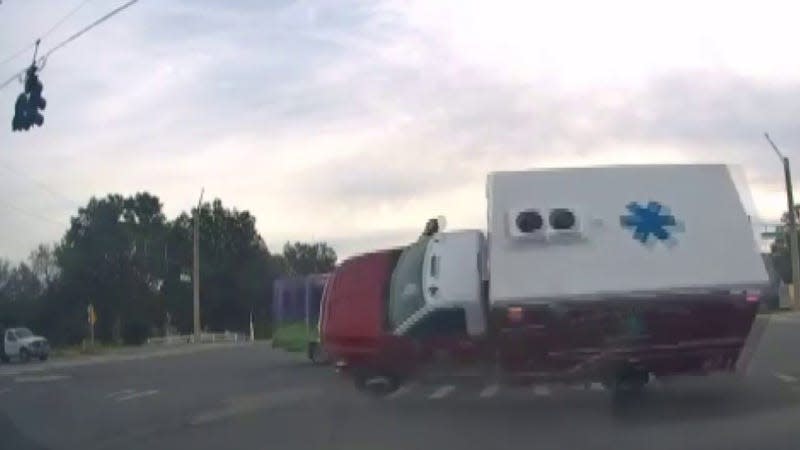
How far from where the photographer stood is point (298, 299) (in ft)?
111

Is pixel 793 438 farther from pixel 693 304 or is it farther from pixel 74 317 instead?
pixel 74 317

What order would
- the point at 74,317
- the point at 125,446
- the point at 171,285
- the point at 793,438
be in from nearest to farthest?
the point at 793,438 → the point at 125,446 → the point at 74,317 → the point at 171,285

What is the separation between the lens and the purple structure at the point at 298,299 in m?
32.8

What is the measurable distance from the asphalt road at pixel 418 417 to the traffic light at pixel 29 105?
442 cm

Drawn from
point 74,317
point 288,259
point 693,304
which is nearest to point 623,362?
point 693,304

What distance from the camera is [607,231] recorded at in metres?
14.8

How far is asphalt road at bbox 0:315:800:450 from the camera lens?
12.2 m

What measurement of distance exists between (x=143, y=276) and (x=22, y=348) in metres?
50.3

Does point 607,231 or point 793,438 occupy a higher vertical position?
point 607,231

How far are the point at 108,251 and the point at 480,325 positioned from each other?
93.3 metres

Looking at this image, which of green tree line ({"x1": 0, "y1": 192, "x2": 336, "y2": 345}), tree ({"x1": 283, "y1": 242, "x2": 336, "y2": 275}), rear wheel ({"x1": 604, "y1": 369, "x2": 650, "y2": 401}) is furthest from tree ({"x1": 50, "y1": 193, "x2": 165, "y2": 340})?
rear wheel ({"x1": 604, "y1": 369, "x2": 650, "y2": 401})

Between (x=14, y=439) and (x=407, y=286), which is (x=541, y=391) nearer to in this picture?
(x=407, y=286)

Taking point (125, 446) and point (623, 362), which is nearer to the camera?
point (125, 446)

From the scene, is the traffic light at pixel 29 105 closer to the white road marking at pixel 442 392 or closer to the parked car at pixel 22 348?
the white road marking at pixel 442 392
